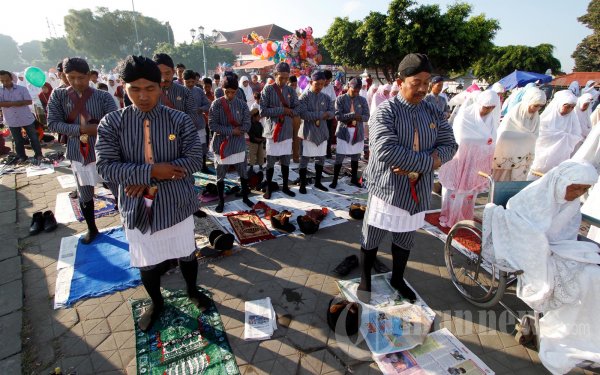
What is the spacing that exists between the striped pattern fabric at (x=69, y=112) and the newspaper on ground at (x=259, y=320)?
2.79 meters

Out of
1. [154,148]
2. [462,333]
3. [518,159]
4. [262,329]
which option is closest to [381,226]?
[462,333]

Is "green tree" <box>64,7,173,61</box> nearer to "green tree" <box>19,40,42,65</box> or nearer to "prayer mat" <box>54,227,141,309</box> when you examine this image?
"green tree" <box>19,40,42,65</box>

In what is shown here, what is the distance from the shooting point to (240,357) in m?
2.62

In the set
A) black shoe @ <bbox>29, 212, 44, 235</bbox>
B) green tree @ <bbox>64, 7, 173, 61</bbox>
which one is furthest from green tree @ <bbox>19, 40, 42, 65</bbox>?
black shoe @ <bbox>29, 212, 44, 235</bbox>

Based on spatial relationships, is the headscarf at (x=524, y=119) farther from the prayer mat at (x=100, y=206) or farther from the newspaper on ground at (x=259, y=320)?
the prayer mat at (x=100, y=206)

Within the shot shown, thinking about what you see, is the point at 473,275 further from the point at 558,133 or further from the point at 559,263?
the point at 558,133

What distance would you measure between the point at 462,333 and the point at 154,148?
122 inches

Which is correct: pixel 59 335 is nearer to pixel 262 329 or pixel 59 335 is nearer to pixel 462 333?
pixel 262 329

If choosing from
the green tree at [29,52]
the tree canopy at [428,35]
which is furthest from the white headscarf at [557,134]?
the green tree at [29,52]

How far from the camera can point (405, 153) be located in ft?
8.37

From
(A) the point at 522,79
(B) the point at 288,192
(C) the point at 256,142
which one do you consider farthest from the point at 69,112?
(A) the point at 522,79

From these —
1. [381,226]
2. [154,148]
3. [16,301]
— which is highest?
[154,148]

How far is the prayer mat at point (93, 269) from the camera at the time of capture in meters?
3.38

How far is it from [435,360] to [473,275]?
148 cm
